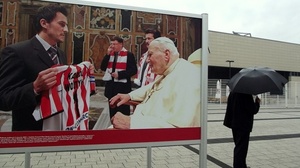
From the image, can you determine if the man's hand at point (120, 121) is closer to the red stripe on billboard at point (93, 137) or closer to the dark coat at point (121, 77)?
the red stripe on billboard at point (93, 137)

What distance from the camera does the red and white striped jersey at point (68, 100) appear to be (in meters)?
3.32

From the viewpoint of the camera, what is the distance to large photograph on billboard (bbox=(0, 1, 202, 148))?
3234 mm

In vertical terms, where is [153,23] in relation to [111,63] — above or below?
above

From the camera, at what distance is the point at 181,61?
151 inches

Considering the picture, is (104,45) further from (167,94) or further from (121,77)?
(167,94)

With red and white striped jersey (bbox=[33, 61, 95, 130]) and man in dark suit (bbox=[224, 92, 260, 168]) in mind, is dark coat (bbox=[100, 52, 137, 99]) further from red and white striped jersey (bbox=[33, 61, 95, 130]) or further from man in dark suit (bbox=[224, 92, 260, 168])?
man in dark suit (bbox=[224, 92, 260, 168])

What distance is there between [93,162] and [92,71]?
2832 millimetres

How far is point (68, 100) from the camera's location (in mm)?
3430

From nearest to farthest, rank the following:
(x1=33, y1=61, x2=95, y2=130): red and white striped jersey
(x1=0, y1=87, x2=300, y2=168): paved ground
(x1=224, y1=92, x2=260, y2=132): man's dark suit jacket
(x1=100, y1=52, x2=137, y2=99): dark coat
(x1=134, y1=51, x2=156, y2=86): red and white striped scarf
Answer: (x1=33, y1=61, x2=95, y2=130): red and white striped jersey < (x1=100, y1=52, x2=137, y2=99): dark coat < (x1=134, y1=51, x2=156, y2=86): red and white striped scarf < (x1=224, y1=92, x2=260, y2=132): man's dark suit jacket < (x1=0, y1=87, x2=300, y2=168): paved ground

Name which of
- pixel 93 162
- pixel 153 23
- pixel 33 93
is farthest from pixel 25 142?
pixel 93 162

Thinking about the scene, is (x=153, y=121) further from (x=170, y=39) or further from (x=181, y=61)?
(x=170, y=39)

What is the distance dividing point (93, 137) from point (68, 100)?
1.87ft

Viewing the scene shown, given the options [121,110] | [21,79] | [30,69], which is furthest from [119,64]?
[21,79]

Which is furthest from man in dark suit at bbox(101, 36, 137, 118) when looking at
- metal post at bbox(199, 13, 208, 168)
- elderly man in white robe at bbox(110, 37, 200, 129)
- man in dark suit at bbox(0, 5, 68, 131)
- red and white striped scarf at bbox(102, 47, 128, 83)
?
metal post at bbox(199, 13, 208, 168)
